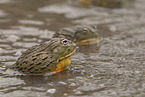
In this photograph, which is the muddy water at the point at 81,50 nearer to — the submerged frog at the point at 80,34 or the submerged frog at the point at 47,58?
the submerged frog at the point at 47,58

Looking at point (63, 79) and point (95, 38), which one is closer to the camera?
point (63, 79)

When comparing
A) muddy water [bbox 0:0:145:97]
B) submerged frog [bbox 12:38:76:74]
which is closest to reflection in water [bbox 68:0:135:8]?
muddy water [bbox 0:0:145:97]

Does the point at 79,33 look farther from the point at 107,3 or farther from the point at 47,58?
the point at 107,3

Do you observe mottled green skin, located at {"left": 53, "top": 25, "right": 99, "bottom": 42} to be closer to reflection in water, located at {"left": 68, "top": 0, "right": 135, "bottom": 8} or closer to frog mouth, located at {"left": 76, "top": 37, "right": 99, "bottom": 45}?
frog mouth, located at {"left": 76, "top": 37, "right": 99, "bottom": 45}

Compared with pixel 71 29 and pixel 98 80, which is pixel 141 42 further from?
pixel 98 80

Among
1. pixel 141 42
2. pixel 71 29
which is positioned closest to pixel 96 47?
pixel 71 29

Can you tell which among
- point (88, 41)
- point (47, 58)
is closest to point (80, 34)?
point (88, 41)
